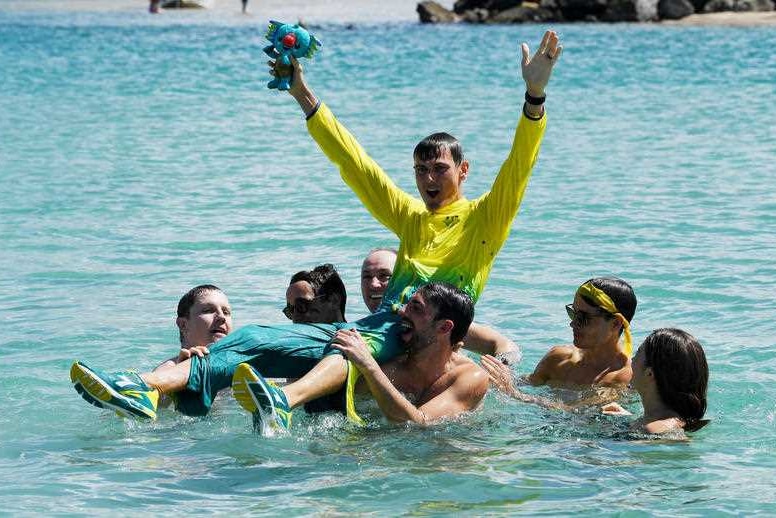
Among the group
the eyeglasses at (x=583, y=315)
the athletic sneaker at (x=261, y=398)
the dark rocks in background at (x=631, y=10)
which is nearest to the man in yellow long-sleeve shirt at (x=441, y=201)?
the athletic sneaker at (x=261, y=398)

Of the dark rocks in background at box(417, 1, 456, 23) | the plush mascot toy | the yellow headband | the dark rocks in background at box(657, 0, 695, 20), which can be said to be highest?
the dark rocks in background at box(657, 0, 695, 20)

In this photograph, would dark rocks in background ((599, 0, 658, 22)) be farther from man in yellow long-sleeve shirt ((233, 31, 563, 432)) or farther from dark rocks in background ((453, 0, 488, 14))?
man in yellow long-sleeve shirt ((233, 31, 563, 432))

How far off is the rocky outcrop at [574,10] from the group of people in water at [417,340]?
41.9 m

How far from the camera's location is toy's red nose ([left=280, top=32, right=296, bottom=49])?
295 inches

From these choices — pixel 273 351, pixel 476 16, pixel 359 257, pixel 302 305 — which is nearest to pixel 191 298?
pixel 302 305

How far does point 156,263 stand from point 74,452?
5353mm

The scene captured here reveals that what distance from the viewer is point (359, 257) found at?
40.8 ft

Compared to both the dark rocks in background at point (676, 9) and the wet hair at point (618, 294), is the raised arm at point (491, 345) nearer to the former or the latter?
the wet hair at point (618, 294)

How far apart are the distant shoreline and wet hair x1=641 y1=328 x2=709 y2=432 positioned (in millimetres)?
38591

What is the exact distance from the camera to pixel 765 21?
43844 mm

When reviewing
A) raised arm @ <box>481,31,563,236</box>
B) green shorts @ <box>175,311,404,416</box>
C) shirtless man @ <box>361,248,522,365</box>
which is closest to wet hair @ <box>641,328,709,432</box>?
raised arm @ <box>481,31,563,236</box>

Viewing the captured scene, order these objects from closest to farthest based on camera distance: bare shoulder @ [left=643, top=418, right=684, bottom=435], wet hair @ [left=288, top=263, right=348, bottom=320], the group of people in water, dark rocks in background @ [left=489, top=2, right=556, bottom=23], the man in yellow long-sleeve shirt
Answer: the group of people in water
bare shoulder @ [left=643, top=418, right=684, bottom=435]
the man in yellow long-sleeve shirt
wet hair @ [left=288, top=263, right=348, bottom=320]
dark rocks in background @ [left=489, top=2, right=556, bottom=23]

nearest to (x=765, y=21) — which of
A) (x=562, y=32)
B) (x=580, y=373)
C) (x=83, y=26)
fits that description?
(x=562, y=32)

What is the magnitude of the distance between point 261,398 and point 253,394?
0.04 metres
